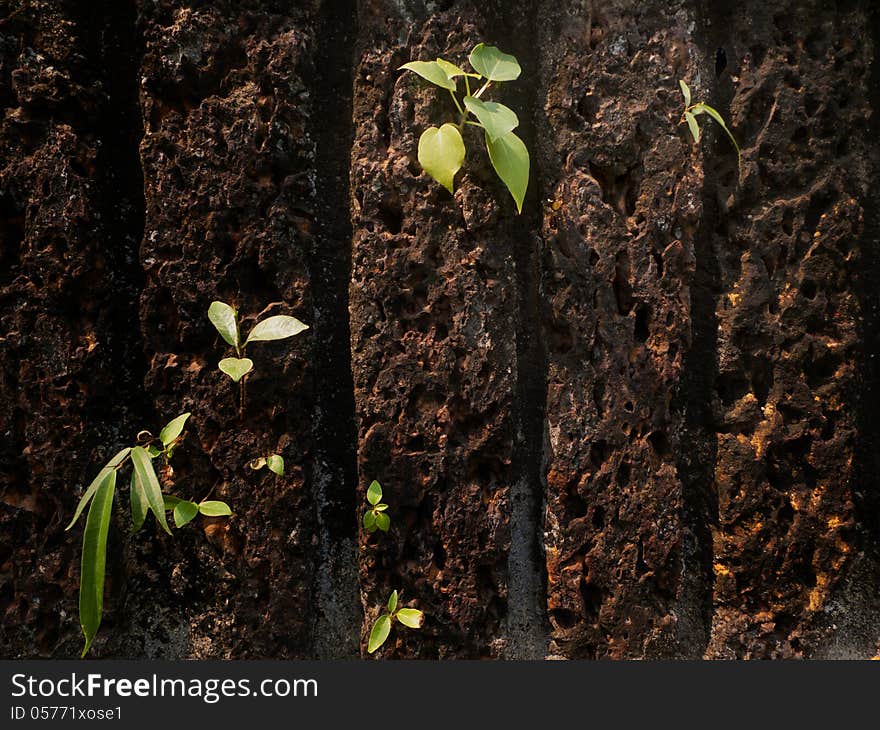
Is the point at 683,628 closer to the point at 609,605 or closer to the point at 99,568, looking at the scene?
the point at 609,605

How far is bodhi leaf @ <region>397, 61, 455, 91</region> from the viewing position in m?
0.93

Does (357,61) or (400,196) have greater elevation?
(357,61)

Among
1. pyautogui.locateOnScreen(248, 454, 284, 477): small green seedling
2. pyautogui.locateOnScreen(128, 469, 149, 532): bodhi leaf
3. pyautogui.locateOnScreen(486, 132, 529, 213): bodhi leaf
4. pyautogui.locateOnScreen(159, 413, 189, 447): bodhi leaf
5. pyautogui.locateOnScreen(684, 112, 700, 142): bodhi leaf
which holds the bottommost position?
pyautogui.locateOnScreen(128, 469, 149, 532): bodhi leaf

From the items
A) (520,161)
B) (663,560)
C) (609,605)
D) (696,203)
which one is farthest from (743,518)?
(520,161)

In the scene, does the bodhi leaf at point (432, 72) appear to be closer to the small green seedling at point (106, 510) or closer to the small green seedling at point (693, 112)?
the small green seedling at point (693, 112)

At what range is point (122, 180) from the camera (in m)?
1.04

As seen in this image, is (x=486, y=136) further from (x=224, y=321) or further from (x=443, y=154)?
(x=224, y=321)

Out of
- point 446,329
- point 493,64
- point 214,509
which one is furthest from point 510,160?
point 214,509

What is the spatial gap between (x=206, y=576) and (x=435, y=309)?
20.8 inches

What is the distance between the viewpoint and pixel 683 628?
40.4 inches

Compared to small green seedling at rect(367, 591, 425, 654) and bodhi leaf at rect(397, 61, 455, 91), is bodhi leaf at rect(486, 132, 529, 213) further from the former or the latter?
small green seedling at rect(367, 591, 425, 654)

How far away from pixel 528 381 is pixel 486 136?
372 mm

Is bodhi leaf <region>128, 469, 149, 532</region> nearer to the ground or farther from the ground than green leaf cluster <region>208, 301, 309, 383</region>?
nearer to the ground

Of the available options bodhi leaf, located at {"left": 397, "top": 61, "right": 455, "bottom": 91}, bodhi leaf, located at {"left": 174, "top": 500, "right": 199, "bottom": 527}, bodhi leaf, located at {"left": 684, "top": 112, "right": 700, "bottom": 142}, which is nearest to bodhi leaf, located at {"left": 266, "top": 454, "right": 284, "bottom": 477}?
bodhi leaf, located at {"left": 174, "top": 500, "right": 199, "bottom": 527}
